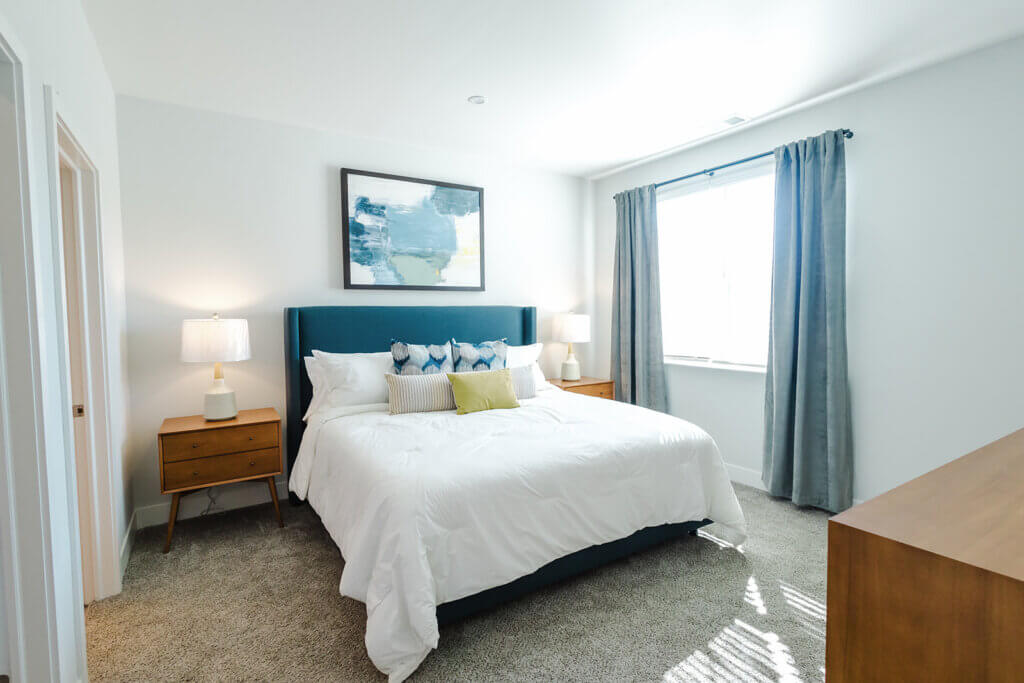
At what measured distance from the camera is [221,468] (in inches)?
115

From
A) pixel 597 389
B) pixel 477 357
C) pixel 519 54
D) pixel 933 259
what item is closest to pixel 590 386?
pixel 597 389

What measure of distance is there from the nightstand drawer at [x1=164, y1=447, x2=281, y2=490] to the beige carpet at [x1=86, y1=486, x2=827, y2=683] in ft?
1.25

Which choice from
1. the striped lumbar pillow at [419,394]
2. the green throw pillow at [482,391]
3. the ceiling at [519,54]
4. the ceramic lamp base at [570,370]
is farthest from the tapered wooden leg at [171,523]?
the ceramic lamp base at [570,370]

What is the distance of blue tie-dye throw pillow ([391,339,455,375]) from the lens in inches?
132

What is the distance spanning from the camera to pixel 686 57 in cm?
263

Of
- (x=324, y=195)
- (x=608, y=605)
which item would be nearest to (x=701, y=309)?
(x=608, y=605)

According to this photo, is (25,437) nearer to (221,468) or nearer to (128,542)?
(221,468)

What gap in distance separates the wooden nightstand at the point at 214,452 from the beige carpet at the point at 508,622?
0.38 meters

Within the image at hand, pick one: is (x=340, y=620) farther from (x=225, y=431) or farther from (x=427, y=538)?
(x=225, y=431)

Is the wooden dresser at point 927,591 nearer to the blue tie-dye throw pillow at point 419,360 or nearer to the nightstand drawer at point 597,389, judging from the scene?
the blue tie-dye throw pillow at point 419,360

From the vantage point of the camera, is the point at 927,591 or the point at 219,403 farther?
the point at 219,403

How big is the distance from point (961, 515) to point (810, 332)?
266 cm

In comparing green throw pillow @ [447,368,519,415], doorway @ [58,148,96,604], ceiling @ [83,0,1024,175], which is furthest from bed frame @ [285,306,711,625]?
ceiling @ [83,0,1024,175]

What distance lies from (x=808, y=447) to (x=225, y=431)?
3662mm
